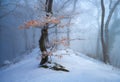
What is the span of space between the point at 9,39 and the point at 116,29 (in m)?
23.4

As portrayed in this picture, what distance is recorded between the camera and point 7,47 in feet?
129

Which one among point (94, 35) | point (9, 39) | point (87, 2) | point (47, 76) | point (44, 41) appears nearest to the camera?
point (47, 76)

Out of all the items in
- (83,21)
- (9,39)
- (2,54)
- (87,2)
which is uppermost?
(87,2)

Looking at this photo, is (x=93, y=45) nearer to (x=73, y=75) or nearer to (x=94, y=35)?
(x=94, y=35)

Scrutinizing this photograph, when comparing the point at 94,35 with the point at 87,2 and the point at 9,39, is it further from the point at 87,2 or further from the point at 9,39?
the point at 9,39

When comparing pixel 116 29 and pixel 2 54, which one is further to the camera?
pixel 2 54

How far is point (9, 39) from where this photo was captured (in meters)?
39.3

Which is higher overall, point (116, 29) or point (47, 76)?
point (116, 29)

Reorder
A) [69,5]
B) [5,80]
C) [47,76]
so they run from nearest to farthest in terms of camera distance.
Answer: [47,76] < [5,80] < [69,5]

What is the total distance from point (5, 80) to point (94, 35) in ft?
96.8

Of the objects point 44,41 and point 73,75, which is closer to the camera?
point 73,75

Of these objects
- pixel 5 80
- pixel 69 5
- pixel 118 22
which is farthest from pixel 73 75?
pixel 118 22

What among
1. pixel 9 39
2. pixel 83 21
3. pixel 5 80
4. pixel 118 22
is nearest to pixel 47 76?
pixel 5 80

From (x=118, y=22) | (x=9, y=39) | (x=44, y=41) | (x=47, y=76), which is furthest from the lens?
(x=9, y=39)
